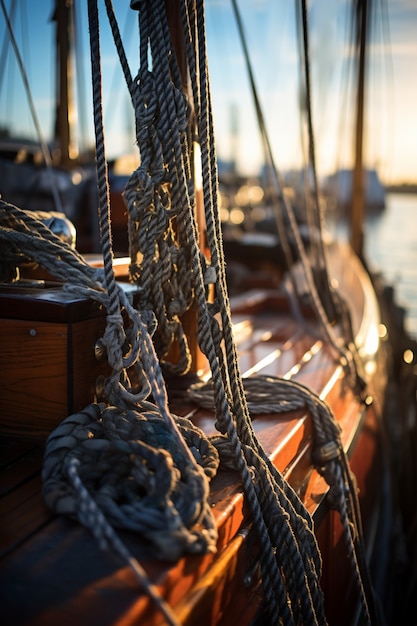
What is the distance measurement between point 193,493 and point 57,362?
0.48 meters

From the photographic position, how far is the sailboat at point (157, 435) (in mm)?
922

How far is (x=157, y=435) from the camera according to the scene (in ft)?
3.67

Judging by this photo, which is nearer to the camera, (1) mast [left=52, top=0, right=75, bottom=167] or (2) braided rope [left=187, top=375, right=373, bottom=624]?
(2) braided rope [left=187, top=375, right=373, bottom=624]

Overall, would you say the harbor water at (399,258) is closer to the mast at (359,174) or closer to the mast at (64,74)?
the mast at (359,174)

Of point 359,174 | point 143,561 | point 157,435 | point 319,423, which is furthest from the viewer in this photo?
→ point 359,174

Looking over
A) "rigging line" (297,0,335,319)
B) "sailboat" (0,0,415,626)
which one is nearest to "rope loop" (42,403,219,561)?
"sailboat" (0,0,415,626)

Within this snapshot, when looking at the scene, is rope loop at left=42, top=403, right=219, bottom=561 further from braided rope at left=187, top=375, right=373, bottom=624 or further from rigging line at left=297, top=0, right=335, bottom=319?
rigging line at left=297, top=0, right=335, bottom=319

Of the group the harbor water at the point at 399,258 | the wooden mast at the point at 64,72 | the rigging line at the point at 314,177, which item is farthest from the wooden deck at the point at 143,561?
the harbor water at the point at 399,258

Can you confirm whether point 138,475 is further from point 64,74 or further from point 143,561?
point 64,74

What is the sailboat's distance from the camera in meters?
0.92

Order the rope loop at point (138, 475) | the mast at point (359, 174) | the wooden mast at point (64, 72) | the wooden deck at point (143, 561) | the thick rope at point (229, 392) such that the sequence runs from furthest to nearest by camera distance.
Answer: the mast at point (359, 174), the wooden mast at point (64, 72), the thick rope at point (229, 392), the rope loop at point (138, 475), the wooden deck at point (143, 561)

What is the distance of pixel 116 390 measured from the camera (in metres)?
1.26

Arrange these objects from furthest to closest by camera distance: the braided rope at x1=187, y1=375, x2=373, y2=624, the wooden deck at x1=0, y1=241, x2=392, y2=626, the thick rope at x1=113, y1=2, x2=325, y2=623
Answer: the braided rope at x1=187, y1=375, x2=373, y2=624
the thick rope at x1=113, y1=2, x2=325, y2=623
the wooden deck at x1=0, y1=241, x2=392, y2=626

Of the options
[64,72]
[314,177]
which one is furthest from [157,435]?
[64,72]
